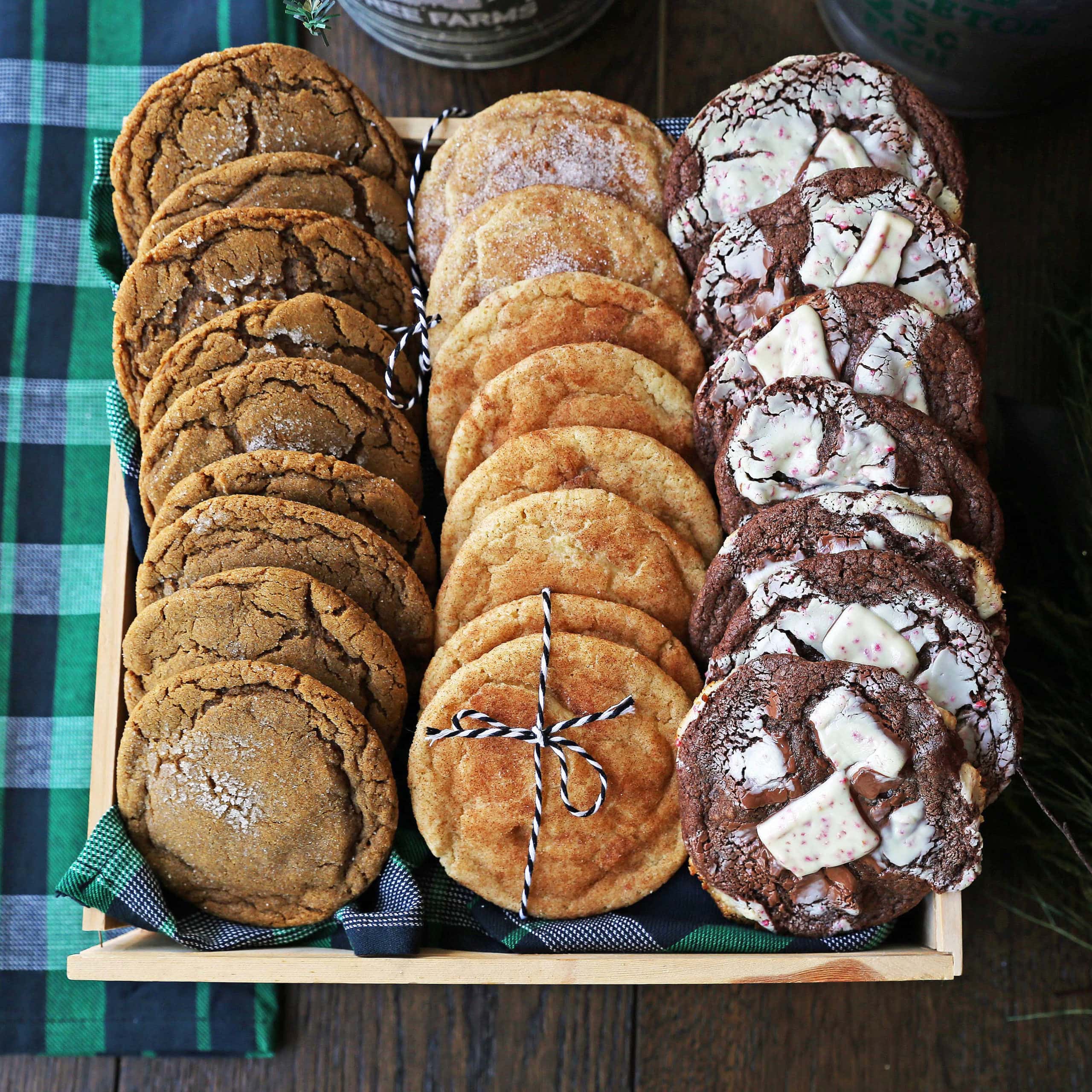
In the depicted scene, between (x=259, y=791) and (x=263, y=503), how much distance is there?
360mm

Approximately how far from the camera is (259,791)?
51.6 inches

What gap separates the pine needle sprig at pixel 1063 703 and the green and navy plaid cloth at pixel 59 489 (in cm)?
128

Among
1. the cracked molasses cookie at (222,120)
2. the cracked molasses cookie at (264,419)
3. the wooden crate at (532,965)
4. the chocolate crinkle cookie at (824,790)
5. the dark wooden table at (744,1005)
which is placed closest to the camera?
the chocolate crinkle cookie at (824,790)

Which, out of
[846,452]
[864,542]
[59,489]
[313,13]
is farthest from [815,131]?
[59,489]

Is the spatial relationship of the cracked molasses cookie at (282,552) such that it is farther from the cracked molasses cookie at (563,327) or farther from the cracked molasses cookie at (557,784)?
the cracked molasses cookie at (563,327)

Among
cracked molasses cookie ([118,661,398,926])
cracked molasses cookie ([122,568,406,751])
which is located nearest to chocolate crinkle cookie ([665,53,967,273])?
cracked molasses cookie ([122,568,406,751])

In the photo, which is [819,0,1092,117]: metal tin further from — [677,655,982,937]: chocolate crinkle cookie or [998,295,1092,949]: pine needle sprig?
[677,655,982,937]: chocolate crinkle cookie

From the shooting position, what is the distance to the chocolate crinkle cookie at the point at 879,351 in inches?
49.8

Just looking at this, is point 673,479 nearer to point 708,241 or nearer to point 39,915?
point 708,241

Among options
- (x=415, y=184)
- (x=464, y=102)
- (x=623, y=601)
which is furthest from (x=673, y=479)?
(x=464, y=102)

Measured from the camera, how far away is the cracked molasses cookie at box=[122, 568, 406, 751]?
4.30ft

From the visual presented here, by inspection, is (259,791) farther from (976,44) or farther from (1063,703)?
(976,44)

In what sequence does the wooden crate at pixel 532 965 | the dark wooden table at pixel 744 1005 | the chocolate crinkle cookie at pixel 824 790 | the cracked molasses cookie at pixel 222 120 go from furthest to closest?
the dark wooden table at pixel 744 1005, the cracked molasses cookie at pixel 222 120, the wooden crate at pixel 532 965, the chocolate crinkle cookie at pixel 824 790

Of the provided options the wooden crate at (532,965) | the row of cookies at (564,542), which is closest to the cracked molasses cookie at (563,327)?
the row of cookies at (564,542)
